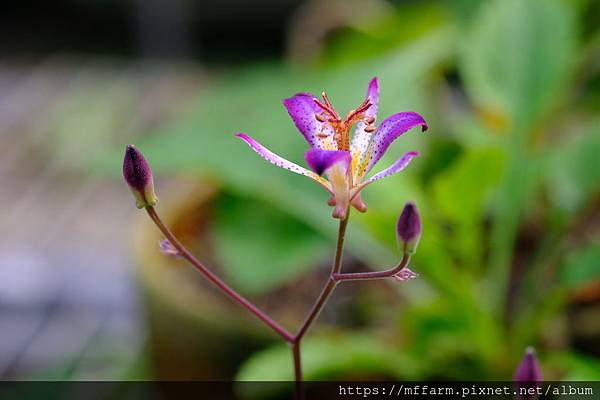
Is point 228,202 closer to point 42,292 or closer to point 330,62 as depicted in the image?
point 330,62

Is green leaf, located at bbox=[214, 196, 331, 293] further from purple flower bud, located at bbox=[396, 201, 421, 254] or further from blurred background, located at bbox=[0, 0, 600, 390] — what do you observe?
purple flower bud, located at bbox=[396, 201, 421, 254]

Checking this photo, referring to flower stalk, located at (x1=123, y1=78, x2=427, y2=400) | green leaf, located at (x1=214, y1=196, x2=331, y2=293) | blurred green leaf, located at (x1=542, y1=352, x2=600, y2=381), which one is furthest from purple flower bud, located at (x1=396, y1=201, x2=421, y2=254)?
green leaf, located at (x1=214, y1=196, x2=331, y2=293)

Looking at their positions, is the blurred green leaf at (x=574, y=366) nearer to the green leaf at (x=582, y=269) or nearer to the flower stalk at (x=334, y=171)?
the green leaf at (x=582, y=269)

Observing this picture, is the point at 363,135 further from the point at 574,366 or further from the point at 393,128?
the point at 574,366

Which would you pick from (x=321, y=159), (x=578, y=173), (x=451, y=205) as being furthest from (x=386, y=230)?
(x=321, y=159)

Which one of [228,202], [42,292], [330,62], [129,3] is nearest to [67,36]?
[129,3]

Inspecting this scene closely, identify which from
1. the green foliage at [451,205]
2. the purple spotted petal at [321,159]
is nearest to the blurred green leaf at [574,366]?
the green foliage at [451,205]

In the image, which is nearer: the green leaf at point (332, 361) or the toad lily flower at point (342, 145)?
the toad lily flower at point (342, 145)
